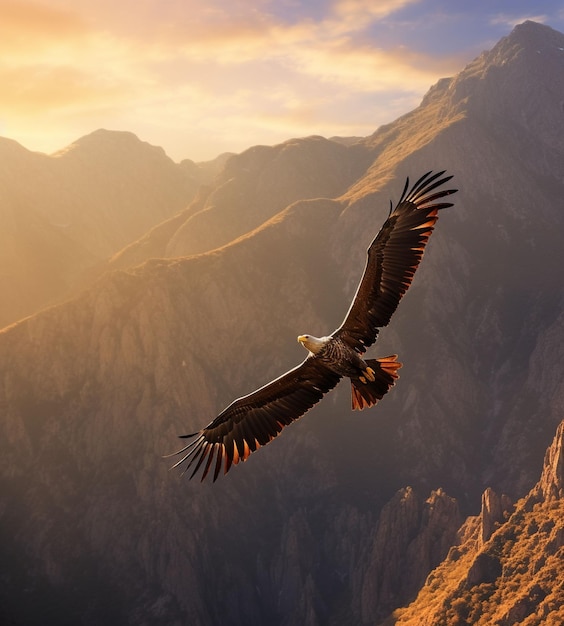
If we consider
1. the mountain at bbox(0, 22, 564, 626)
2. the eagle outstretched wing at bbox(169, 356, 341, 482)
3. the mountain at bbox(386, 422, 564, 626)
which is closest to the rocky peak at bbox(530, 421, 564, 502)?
the mountain at bbox(386, 422, 564, 626)

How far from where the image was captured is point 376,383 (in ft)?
65.3

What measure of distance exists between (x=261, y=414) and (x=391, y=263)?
19.7 feet

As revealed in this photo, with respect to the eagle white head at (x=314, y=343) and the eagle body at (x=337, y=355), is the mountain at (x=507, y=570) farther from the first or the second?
the eagle white head at (x=314, y=343)

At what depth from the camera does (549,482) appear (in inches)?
3189

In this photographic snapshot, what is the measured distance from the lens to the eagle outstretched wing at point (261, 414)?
1992 cm

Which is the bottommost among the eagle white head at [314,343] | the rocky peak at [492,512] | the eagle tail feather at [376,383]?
the rocky peak at [492,512]

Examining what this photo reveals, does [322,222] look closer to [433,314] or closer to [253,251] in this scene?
[253,251]

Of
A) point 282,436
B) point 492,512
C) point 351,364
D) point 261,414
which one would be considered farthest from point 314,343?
point 282,436

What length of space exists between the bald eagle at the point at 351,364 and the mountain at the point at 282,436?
2339 inches

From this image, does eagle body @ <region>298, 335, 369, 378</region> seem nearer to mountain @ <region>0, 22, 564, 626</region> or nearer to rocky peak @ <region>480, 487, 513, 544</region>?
mountain @ <region>0, 22, 564, 626</region>

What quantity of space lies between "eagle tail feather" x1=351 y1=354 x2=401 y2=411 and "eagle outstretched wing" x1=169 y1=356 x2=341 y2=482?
102cm

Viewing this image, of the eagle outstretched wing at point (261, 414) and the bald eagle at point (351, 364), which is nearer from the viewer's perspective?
the bald eagle at point (351, 364)

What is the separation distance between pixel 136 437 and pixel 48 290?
84.6m

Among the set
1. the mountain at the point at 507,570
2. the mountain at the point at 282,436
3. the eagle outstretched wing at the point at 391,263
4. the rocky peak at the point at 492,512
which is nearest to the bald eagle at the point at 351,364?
the eagle outstretched wing at the point at 391,263
